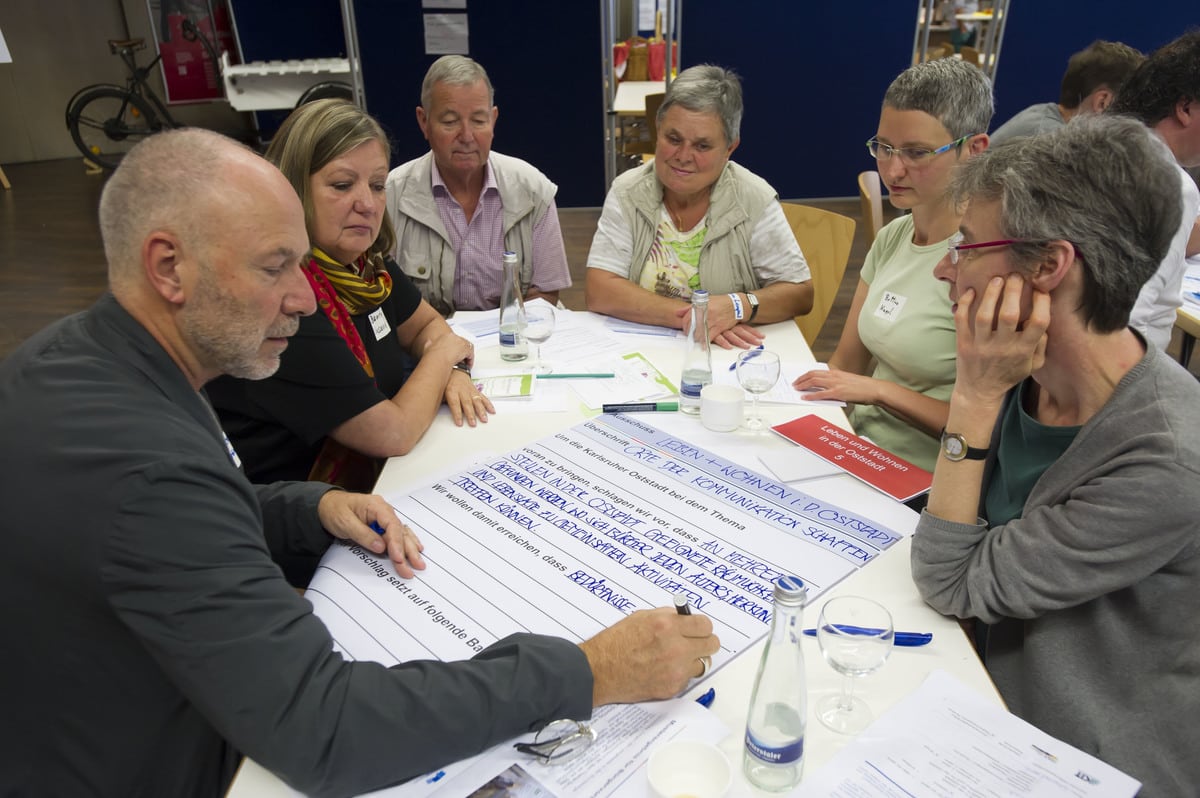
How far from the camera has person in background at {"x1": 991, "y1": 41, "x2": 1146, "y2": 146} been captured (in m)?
3.70

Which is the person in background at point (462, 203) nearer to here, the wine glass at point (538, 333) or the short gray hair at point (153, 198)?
the wine glass at point (538, 333)

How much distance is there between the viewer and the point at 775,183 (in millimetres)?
7023

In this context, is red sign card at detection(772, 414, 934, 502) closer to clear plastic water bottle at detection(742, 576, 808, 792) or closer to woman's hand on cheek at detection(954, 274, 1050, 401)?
woman's hand on cheek at detection(954, 274, 1050, 401)

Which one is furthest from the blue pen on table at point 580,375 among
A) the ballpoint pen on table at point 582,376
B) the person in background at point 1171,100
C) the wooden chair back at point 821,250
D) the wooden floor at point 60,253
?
the wooden floor at point 60,253

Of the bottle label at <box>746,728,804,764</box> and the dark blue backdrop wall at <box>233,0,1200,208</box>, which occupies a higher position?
the dark blue backdrop wall at <box>233,0,1200,208</box>

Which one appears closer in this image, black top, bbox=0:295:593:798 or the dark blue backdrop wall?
black top, bbox=0:295:593:798

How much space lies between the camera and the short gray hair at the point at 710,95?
8.30 feet

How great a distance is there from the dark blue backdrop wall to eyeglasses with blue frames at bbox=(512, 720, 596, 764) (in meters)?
5.33

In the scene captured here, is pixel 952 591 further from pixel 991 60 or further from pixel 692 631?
pixel 991 60

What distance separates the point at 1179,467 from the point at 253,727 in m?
1.24

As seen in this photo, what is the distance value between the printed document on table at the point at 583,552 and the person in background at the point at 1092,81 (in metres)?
2.90

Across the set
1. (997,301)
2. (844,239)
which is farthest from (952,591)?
(844,239)

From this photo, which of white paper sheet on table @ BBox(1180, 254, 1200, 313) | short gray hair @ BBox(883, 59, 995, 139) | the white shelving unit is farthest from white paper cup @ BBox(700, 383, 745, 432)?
the white shelving unit

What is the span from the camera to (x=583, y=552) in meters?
1.40
